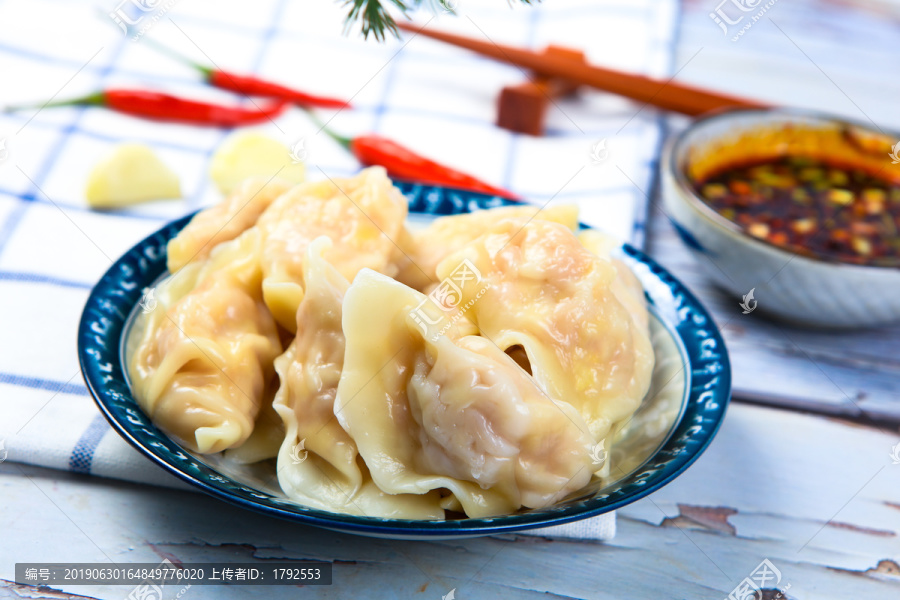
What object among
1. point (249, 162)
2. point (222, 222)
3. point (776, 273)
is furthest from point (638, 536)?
point (249, 162)

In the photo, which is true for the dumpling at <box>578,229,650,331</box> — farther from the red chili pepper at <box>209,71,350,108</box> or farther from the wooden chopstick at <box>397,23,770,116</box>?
the red chili pepper at <box>209,71,350,108</box>

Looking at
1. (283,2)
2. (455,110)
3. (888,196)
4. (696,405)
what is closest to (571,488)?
(696,405)

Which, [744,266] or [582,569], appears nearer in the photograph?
[582,569]

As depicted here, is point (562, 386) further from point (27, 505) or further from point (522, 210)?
point (27, 505)

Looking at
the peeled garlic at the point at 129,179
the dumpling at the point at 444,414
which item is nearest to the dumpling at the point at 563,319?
the dumpling at the point at 444,414

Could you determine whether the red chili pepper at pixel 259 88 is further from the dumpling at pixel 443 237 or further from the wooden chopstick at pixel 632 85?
the dumpling at pixel 443 237

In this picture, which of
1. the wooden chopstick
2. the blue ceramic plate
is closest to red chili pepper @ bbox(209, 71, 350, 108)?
the wooden chopstick
